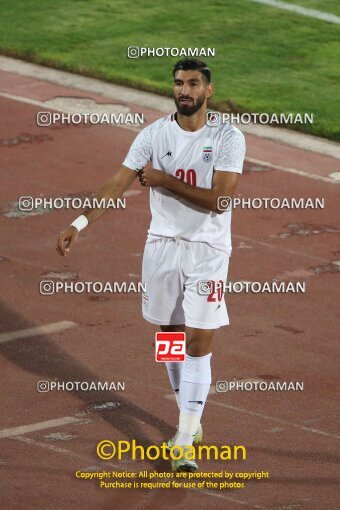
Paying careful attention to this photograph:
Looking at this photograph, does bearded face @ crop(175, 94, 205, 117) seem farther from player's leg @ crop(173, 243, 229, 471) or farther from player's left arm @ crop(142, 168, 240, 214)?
player's leg @ crop(173, 243, 229, 471)

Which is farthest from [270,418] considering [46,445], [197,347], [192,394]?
[46,445]

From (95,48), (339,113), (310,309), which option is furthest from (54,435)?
(95,48)

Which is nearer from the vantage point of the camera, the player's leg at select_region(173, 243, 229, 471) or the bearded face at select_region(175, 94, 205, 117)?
the bearded face at select_region(175, 94, 205, 117)

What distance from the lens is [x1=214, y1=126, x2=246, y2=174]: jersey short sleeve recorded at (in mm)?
10047

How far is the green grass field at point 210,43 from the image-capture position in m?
19.8

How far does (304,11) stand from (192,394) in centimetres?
1425

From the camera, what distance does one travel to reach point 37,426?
10797 millimetres

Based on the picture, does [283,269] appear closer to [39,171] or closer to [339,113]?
[39,171]

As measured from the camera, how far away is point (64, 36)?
2194 centimetres

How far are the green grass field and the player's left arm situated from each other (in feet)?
28.6

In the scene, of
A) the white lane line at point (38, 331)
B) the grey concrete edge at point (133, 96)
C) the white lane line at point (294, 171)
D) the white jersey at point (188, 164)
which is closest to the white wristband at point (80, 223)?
the white jersey at point (188, 164)

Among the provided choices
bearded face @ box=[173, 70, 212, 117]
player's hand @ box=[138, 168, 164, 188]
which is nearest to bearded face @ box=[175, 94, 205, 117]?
bearded face @ box=[173, 70, 212, 117]

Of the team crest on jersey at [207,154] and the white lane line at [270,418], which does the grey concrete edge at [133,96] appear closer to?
the white lane line at [270,418]

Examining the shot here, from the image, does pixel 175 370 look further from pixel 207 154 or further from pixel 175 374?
pixel 207 154
